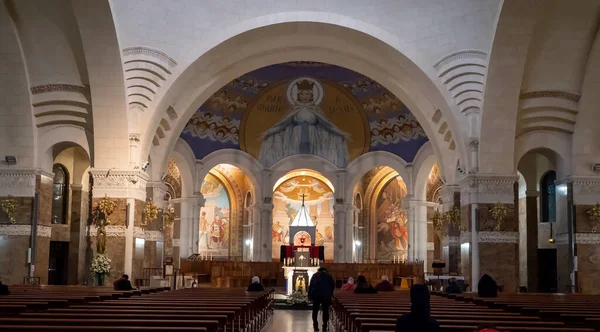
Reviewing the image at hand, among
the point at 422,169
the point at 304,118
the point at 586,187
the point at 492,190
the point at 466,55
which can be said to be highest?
the point at 304,118

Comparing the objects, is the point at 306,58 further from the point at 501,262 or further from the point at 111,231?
the point at 501,262

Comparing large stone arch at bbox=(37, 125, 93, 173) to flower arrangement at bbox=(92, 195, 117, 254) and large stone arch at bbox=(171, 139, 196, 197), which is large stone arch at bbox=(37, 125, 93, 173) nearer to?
flower arrangement at bbox=(92, 195, 117, 254)

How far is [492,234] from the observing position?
18.8m

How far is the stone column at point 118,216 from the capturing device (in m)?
19.0

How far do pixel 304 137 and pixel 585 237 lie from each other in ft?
50.5

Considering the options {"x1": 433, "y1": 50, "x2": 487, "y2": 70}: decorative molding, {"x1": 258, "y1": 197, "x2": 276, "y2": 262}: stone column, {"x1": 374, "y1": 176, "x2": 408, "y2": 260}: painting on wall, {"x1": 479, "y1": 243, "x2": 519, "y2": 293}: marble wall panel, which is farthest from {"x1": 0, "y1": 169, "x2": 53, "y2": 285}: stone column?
{"x1": 374, "y1": 176, "x2": 408, "y2": 260}: painting on wall

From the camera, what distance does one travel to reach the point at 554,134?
19578mm

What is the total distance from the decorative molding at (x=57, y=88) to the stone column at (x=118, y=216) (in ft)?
7.31

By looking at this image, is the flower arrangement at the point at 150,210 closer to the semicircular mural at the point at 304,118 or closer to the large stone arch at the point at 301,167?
the semicircular mural at the point at 304,118

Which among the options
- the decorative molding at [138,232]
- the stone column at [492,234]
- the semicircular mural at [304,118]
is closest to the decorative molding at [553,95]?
the stone column at [492,234]

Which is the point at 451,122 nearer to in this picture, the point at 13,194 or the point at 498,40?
the point at 498,40

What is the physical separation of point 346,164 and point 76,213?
13.2 m

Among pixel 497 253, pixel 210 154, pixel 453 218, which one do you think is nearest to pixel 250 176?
pixel 210 154

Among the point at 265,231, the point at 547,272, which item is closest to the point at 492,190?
the point at 547,272
